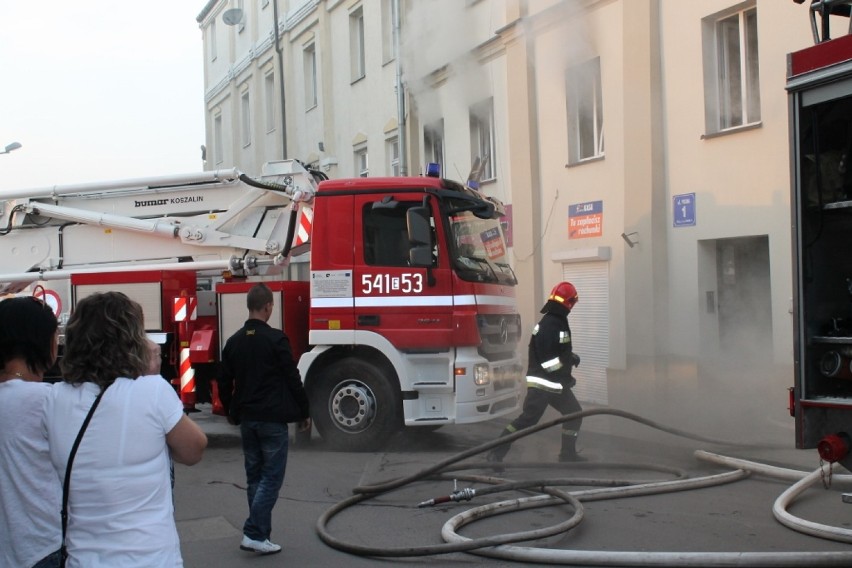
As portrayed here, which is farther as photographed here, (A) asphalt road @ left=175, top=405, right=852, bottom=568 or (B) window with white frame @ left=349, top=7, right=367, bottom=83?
(B) window with white frame @ left=349, top=7, right=367, bottom=83

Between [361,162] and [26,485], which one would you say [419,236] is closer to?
[26,485]

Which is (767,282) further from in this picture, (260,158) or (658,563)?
(260,158)

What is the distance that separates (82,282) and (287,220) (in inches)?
94.8

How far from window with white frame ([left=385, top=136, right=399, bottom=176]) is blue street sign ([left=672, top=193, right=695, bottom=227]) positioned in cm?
841

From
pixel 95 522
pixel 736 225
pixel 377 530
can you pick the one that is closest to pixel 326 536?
pixel 377 530

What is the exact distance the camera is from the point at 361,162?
2109 cm

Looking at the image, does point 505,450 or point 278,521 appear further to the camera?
point 505,450

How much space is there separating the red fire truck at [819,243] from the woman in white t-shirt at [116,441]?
3.07 metres

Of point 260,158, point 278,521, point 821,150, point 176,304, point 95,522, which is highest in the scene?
point 260,158

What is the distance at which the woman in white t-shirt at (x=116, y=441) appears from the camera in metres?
2.80

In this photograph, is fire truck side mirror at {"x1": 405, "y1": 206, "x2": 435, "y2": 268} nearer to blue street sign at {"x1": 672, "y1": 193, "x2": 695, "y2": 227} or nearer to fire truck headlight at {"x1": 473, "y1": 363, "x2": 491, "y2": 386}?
fire truck headlight at {"x1": 473, "y1": 363, "x2": 491, "y2": 386}

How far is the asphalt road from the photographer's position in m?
5.52

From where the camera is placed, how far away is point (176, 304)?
9.99 meters

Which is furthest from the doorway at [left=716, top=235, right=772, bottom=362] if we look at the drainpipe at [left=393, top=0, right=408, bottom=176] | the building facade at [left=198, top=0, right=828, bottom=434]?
the drainpipe at [left=393, top=0, right=408, bottom=176]
